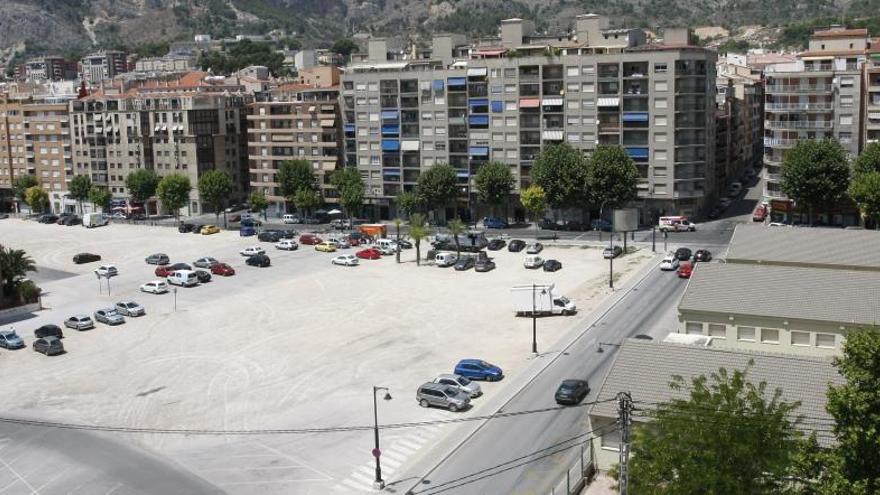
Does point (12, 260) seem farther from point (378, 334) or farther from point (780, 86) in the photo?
point (780, 86)

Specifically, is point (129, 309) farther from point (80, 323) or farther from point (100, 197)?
point (100, 197)

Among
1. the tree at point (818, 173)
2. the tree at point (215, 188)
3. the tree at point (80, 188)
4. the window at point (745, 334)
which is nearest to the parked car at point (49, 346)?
the window at point (745, 334)

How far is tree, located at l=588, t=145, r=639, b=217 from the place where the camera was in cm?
9969

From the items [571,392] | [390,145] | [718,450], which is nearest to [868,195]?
[571,392]

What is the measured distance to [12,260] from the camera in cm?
7481

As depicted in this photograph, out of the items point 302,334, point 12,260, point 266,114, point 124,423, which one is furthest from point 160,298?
point 266,114

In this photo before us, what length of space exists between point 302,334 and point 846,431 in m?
42.1

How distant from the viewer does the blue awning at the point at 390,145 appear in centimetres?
11706

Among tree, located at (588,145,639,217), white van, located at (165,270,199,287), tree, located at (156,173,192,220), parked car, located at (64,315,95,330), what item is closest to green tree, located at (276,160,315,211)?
tree, located at (156,173,192,220)

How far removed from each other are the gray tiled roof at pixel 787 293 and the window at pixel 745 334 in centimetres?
94

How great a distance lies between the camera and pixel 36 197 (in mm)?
140625

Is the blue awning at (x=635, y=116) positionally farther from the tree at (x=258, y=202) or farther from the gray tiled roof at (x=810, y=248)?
the tree at (x=258, y=202)

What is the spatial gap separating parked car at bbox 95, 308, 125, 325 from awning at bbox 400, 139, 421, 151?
2087 inches

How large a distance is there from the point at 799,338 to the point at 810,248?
12.8 m
